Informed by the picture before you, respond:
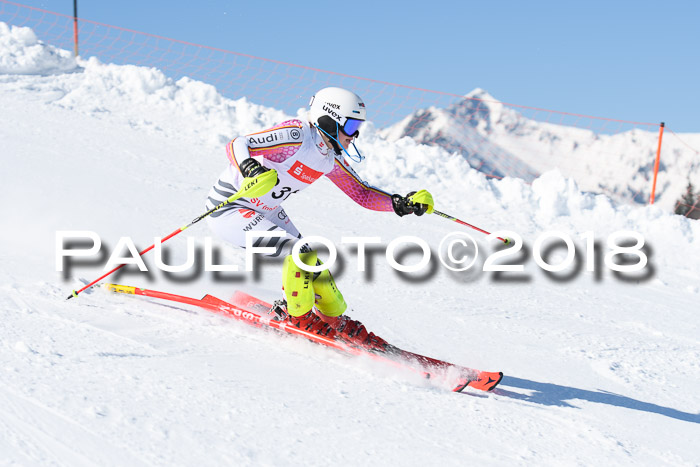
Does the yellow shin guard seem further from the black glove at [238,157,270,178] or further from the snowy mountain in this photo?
the snowy mountain

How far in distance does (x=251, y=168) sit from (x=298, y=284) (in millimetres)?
715

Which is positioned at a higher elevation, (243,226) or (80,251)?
(243,226)

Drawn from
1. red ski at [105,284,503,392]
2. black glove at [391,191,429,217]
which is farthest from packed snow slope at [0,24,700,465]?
black glove at [391,191,429,217]

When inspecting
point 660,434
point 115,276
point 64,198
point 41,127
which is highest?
point 41,127

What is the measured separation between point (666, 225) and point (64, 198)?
762 centimetres

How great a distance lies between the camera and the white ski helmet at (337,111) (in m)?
3.83

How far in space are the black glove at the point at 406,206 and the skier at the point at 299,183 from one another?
1.71 feet

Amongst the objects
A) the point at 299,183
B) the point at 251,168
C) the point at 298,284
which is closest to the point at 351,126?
the point at 299,183

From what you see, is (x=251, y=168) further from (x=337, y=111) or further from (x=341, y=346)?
(x=341, y=346)

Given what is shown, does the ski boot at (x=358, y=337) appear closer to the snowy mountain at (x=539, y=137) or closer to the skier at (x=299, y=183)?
the skier at (x=299, y=183)

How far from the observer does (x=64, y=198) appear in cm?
671

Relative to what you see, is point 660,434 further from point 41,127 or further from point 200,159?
point 41,127

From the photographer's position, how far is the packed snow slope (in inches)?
99.9

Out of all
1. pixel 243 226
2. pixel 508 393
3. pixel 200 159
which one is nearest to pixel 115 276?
pixel 243 226
